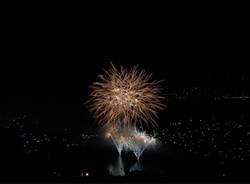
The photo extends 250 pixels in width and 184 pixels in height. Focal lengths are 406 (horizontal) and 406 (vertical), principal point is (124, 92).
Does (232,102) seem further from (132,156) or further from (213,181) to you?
(213,181)

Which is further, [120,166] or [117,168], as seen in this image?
[120,166]

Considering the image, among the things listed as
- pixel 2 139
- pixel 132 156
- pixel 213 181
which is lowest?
pixel 213 181

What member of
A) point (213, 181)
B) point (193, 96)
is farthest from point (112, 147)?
point (213, 181)

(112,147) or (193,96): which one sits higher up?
(193,96)

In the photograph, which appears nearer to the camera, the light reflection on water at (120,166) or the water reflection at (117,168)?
the water reflection at (117,168)

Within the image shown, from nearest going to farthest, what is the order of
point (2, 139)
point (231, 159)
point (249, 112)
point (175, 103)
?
point (2, 139) → point (231, 159) → point (249, 112) → point (175, 103)

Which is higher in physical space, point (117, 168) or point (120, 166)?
point (120, 166)

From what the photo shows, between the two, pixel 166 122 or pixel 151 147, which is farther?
pixel 166 122

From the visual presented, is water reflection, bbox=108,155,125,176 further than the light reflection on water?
No

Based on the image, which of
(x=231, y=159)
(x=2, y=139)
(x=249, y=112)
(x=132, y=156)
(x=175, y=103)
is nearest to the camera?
(x=2, y=139)

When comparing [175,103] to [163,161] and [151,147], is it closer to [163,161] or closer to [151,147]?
[151,147]
